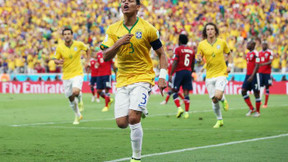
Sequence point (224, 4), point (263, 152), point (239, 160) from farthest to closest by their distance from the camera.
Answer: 1. point (224, 4)
2. point (263, 152)
3. point (239, 160)

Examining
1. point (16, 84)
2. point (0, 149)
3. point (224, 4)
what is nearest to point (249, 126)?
point (0, 149)

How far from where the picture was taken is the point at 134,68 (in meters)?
7.82

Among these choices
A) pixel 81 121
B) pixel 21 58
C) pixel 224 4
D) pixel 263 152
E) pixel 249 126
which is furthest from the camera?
pixel 21 58

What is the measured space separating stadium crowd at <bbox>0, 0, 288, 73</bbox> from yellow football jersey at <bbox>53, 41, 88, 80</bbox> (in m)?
15.3

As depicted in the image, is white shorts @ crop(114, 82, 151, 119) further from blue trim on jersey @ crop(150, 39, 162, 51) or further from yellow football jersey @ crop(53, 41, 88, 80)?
yellow football jersey @ crop(53, 41, 88, 80)

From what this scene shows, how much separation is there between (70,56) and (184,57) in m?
4.05

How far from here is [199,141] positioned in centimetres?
1101

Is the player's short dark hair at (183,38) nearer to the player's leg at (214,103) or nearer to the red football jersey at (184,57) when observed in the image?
the red football jersey at (184,57)

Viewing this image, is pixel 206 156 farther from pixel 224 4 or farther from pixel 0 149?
pixel 224 4

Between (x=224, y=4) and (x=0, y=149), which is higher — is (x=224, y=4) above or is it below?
above

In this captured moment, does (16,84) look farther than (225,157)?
Yes

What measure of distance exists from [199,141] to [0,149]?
387 cm

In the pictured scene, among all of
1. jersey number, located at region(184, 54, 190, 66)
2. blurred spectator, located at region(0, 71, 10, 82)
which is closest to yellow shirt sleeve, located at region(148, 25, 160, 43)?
jersey number, located at region(184, 54, 190, 66)

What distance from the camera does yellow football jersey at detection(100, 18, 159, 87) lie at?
25.2ft
